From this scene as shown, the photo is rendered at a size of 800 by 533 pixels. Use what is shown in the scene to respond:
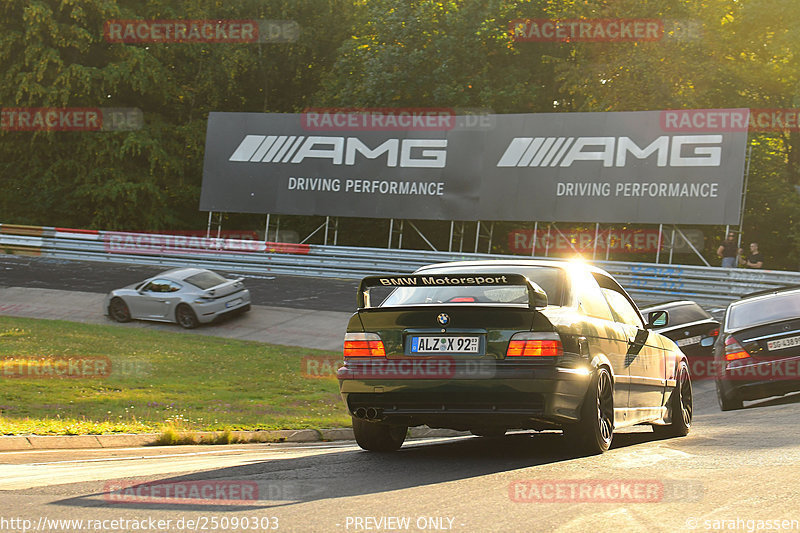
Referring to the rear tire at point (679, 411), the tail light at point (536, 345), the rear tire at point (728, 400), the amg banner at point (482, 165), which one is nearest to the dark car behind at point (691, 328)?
the rear tire at point (728, 400)

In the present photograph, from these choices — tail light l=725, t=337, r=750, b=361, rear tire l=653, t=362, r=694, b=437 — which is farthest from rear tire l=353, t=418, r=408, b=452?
tail light l=725, t=337, r=750, b=361

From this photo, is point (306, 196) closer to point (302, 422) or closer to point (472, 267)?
point (302, 422)

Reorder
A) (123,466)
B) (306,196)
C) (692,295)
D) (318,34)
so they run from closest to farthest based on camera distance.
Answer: (123,466), (692,295), (306,196), (318,34)

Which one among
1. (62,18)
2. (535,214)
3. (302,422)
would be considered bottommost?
(302,422)

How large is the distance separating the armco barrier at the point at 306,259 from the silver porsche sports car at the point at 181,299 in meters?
6.57

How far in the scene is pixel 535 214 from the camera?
31406 mm

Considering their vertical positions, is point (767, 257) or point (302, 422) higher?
point (767, 257)

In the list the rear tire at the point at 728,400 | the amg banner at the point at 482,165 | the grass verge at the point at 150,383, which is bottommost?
the grass verge at the point at 150,383

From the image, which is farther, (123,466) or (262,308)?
(262,308)

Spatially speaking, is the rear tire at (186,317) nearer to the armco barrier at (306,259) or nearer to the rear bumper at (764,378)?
the armco barrier at (306,259)

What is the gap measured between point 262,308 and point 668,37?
19.0m

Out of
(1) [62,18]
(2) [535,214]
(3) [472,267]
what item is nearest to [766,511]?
(3) [472,267]

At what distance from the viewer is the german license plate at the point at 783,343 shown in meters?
12.7

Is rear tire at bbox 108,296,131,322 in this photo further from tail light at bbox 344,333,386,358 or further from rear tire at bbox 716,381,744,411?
tail light at bbox 344,333,386,358
